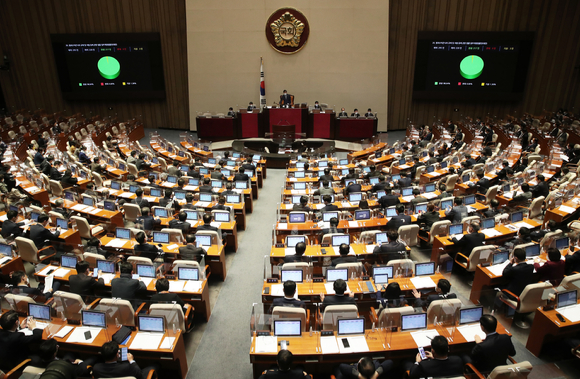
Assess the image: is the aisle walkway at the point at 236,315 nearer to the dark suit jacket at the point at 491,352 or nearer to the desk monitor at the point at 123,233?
the desk monitor at the point at 123,233

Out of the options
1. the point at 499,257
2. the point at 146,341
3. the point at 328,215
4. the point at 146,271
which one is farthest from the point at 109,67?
the point at 499,257

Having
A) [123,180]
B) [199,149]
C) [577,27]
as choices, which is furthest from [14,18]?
[577,27]

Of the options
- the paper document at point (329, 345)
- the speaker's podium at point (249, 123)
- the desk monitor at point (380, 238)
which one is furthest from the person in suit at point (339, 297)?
the speaker's podium at point (249, 123)

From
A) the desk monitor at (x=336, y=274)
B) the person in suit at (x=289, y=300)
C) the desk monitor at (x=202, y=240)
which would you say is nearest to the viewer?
the person in suit at (x=289, y=300)

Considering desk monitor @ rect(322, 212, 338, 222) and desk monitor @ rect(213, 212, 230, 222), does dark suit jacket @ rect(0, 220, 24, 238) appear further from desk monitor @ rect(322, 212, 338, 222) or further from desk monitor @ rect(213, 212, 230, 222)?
desk monitor @ rect(322, 212, 338, 222)

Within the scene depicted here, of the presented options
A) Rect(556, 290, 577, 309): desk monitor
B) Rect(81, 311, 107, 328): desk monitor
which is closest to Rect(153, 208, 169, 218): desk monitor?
Rect(81, 311, 107, 328): desk monitor

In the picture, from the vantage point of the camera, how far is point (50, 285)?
6156mm

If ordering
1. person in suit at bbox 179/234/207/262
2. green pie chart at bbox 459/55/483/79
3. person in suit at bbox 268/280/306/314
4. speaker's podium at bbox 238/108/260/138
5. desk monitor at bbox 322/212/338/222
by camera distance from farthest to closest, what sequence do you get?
green pie chart at bbox 459/55/483/79 < speaker's podium at bbox 238/108/260/138 < desk monitor at bbox 322/212/338/222 < person in suit at bbox 179/234/207/262 < person in suit at bbox 268/280/306/314

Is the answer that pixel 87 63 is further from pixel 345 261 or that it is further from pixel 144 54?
pixel 345 261

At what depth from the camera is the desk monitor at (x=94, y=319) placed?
16.5 feet

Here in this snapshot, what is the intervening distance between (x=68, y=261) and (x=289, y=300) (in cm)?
408

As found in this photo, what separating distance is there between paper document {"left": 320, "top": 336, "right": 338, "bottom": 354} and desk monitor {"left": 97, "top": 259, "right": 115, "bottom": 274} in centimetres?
376

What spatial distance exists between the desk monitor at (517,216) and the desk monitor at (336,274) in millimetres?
4152

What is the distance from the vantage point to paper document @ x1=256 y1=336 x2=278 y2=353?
4.60 m
